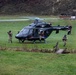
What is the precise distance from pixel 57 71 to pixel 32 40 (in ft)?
45.6

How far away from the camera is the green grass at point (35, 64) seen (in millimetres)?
14859

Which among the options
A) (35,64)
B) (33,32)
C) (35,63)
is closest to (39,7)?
(33,32)

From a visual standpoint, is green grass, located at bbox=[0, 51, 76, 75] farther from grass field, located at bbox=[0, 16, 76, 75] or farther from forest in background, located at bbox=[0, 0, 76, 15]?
forest in background, located at bbox=[0, 0, 76, 15]

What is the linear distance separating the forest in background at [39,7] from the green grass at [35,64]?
53.5 meters

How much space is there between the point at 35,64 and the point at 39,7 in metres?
61.0

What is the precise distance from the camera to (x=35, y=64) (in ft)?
54.9

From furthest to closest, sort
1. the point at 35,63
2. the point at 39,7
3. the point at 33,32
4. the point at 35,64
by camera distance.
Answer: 1. the point at 39,7
2. the point at 33,32
3. the point at 35,63
4. the point at 35,64

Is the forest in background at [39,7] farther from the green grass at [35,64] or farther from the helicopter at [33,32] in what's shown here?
the green grass at [35,64]

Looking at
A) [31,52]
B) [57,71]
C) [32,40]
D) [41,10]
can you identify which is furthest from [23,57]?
[41,10]

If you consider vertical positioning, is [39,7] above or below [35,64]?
below

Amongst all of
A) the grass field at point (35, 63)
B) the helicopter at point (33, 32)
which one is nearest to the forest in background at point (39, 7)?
the helicopter at point (33, 32)

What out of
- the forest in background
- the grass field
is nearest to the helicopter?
the grass field

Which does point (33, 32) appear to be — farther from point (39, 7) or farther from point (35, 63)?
point (39, 7)

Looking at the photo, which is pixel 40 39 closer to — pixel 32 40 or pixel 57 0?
pixel 32 40
